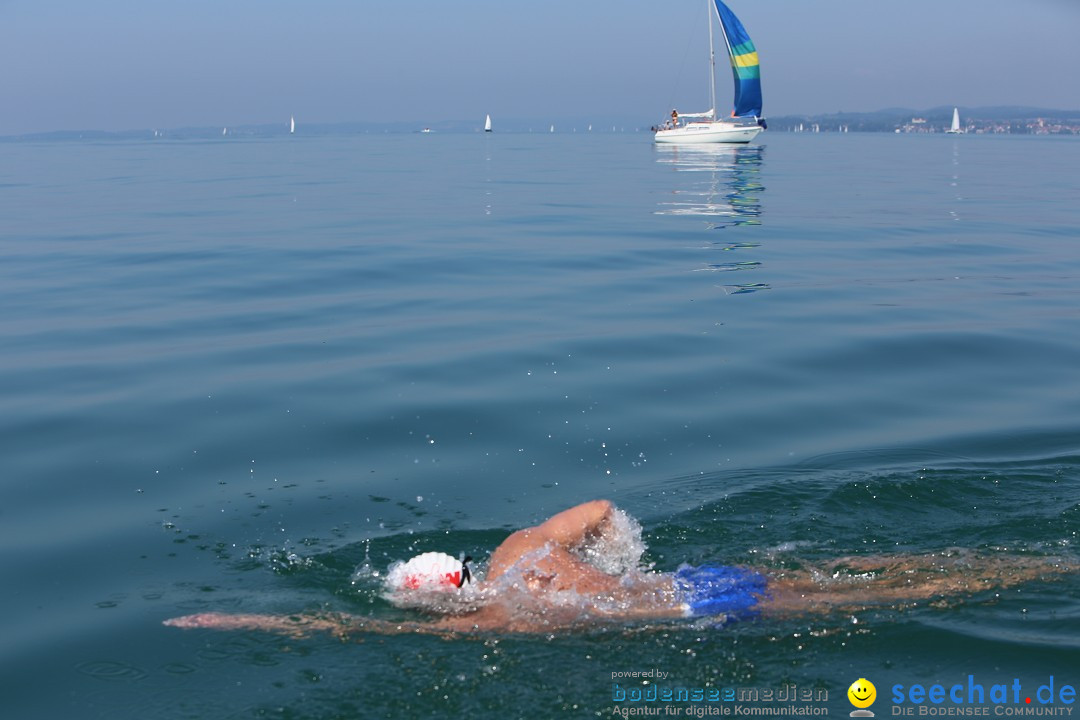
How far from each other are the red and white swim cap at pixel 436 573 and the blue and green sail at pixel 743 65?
234 ft

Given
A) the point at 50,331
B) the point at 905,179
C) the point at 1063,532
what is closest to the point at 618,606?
the point at 1063,532

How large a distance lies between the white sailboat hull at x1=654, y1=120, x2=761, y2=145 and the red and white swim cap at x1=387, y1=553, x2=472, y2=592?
70104 millimetres

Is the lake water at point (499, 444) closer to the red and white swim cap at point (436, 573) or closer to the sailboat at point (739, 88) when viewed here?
the red and white swim cap at point (436, 573)

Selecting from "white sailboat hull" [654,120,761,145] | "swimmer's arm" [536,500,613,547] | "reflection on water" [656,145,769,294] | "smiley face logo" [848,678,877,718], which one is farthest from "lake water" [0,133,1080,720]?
"white sailboat hull" [654,120,761,145]

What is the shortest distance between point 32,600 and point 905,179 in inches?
1531

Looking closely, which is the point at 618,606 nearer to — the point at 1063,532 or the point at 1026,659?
the point at 1026,659

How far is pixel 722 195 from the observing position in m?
33.4

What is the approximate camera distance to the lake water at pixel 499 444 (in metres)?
5.89

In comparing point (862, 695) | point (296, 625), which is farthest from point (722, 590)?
point (296, 625)

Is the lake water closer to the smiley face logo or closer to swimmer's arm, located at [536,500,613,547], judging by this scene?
the smiley face logo

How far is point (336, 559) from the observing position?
24.0 ft

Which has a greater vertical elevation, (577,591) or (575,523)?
(575,523)

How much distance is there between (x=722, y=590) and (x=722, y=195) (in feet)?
92.5

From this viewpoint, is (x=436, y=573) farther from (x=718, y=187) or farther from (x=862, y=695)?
(x=718, y=187)
